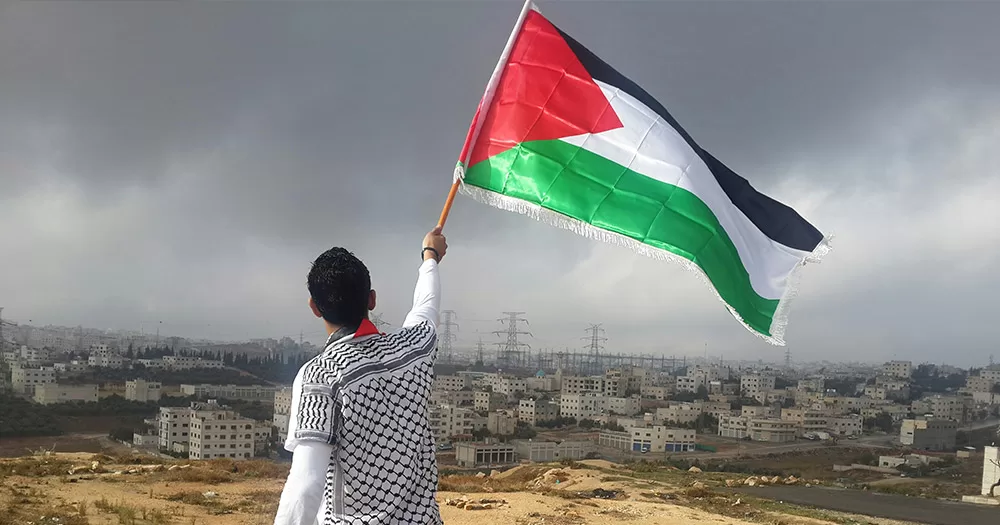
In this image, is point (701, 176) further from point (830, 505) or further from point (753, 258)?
point (830, 505)

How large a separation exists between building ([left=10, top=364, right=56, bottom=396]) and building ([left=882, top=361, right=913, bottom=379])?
79.4 m

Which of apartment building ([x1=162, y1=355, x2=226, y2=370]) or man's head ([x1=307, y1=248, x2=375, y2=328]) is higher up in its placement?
man's head ([x1=307, y1=248, x2=375, y2=328])

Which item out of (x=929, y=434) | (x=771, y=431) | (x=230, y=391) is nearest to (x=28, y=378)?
(x=230, y=391)

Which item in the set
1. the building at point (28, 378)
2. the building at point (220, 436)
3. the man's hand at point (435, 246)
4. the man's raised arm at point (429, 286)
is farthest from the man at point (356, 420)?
the building at point (28, 378)

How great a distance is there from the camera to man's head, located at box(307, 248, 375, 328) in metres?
1.69

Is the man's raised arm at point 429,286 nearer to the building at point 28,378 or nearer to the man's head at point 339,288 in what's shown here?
the man's head at point 339,288

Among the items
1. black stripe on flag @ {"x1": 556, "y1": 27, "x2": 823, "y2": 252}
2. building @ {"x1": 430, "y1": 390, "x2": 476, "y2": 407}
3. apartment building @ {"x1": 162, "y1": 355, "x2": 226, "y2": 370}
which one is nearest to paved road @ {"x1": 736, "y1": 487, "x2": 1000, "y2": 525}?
black stripe on flag @ {"x1": 556, "y1": 27, "x2": 823, "y2": 252}

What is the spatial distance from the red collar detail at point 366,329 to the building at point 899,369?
297 ft

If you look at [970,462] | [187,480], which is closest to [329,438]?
[187,480]

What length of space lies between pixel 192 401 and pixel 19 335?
13.6 m

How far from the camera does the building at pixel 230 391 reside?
3182 cm

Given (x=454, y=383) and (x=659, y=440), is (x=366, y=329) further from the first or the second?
(x=454, y=383)

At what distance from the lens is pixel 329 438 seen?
1498 millimetres

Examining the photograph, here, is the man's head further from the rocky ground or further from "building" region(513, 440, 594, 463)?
"building" region(513, 440, 594, 463)
